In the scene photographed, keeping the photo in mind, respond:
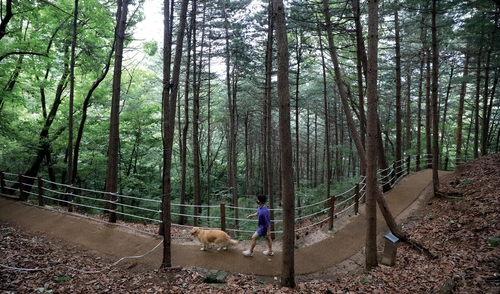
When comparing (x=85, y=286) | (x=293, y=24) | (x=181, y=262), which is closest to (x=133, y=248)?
(x=181, y=262)

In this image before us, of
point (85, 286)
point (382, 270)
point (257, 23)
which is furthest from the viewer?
point (257, 23)

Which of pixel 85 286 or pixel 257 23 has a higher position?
pixel 257 23

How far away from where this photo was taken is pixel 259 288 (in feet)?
15.5

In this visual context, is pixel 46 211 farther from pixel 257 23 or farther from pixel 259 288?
pixel 257 23

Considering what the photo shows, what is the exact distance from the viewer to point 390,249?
5.32 m

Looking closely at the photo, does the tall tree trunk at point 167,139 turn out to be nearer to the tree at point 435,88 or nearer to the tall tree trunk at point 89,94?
the tall tree trunk at point 89,94

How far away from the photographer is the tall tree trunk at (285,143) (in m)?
4.50

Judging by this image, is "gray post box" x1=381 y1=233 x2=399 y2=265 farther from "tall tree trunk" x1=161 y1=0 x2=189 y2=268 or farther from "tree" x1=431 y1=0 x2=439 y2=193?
"tree" x1=431 y1=0 x2=439 y2=193

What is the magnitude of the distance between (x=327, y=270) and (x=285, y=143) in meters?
3.30

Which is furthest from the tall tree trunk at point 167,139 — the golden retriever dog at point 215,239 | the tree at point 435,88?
the tree at point 435,88

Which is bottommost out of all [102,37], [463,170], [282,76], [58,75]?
[463,170]

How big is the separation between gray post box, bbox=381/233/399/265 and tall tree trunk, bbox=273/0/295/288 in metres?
2.22

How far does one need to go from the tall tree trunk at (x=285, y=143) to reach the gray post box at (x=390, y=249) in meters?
2.22

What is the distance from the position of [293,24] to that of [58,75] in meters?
11.9
